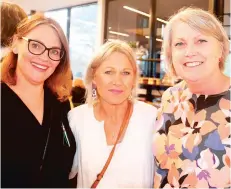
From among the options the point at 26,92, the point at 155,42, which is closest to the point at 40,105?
the point at 26,92

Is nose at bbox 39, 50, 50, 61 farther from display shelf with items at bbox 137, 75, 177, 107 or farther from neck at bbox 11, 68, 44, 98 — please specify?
display shelf with items at bbox 137, 75, 177, 107

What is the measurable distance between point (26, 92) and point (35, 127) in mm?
185

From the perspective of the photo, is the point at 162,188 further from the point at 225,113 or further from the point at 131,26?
the point at 131,26

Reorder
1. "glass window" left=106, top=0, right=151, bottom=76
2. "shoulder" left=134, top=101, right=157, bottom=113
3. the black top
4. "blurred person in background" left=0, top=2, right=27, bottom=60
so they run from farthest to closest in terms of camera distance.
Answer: "glass window" left=106, top=0, right=151, bottom=76, "shoulder" left=134, top=101, right=157, bottom=113, "blurred person in background" left=0, top=2, right=27, bottom=60, the black top

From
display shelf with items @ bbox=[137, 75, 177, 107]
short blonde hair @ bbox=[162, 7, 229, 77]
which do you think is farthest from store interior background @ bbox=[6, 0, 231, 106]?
short blonde hair @ bbox=[162, 7, 229, 77]

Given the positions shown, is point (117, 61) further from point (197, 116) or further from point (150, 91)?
point (150, 91)

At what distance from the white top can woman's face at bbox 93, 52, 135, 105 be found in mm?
144

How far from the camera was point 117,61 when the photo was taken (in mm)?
1618

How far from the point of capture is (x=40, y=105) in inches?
54.7

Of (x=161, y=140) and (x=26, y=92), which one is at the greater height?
(x=26, y=92)

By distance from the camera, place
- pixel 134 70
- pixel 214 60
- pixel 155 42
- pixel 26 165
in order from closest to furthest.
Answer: pixel 26 165, pixel 214 60, pixel 134 70, pixel 155 42

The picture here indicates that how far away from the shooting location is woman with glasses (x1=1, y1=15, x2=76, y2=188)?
3.84 feet

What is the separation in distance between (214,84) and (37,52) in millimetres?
811

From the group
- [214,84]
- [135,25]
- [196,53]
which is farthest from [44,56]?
[135,25]
